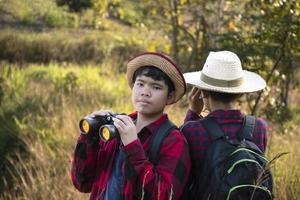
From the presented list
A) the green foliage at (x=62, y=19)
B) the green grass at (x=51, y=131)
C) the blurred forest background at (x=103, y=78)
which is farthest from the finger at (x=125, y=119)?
the green foliage at (x=62, y=19)

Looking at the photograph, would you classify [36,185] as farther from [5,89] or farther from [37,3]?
[37,3]

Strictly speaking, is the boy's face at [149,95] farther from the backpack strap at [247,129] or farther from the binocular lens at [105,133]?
the backpack strap at [247,129]

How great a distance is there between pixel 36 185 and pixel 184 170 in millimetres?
3234

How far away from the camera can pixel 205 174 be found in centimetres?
268

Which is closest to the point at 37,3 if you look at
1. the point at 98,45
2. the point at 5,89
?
the point at 5,89

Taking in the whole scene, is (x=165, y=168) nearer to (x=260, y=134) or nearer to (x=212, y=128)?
(x=212, y=128)

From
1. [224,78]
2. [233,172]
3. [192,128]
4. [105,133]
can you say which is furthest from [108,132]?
[224,78]

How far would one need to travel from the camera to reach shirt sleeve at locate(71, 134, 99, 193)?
9.49 feet

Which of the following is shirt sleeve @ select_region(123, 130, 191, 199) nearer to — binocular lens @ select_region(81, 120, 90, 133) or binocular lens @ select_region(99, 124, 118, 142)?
binocular lens @ select_region(99, 124, 118, 142)

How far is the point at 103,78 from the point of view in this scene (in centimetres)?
1100

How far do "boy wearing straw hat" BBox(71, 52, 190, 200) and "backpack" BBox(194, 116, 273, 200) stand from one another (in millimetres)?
112

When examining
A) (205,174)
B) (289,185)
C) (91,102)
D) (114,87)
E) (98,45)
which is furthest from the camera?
(98,45)

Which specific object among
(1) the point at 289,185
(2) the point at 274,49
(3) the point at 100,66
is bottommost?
(3) the point at 100,66

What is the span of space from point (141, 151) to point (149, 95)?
1.00 feet
